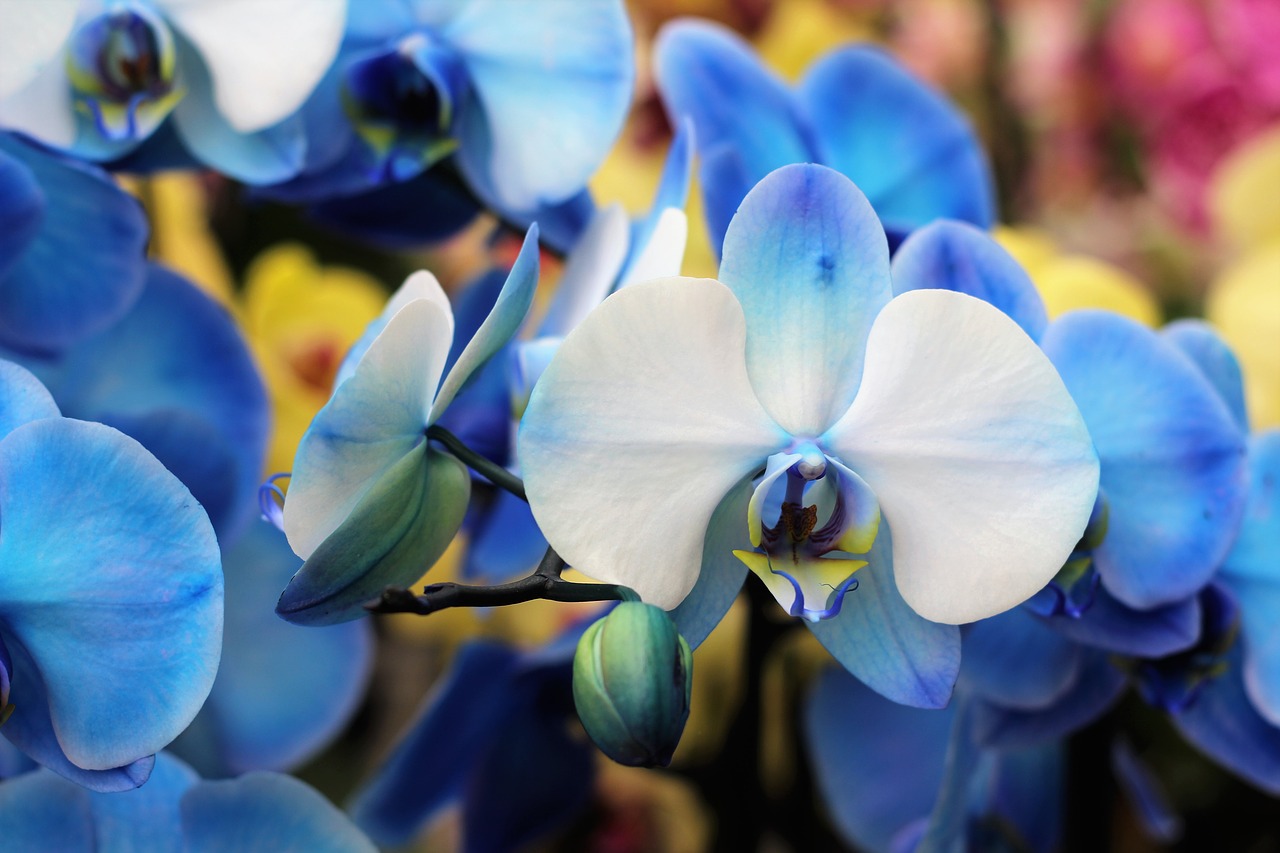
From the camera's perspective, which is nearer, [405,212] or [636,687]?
[636,687]

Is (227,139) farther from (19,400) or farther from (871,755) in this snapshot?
(871,755)

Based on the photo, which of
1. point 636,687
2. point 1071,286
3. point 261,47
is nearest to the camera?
point 636,687

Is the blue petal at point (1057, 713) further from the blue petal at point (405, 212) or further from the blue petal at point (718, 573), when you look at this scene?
the blue petal at point (405, 212)

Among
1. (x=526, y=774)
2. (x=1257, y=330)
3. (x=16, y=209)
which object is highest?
(x=16, y=209)

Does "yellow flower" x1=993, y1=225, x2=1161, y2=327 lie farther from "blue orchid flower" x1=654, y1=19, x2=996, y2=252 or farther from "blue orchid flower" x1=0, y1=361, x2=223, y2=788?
"blue orchid flower" x1=0, y1=361, x2=223, y2=788

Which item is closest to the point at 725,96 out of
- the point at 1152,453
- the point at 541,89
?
the point at 541,89
